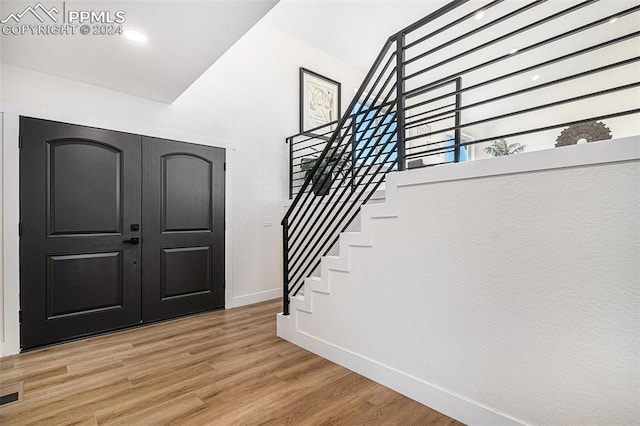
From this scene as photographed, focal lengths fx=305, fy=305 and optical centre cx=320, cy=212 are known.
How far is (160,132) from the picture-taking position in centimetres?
348

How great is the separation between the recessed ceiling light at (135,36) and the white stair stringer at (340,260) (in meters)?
2.10

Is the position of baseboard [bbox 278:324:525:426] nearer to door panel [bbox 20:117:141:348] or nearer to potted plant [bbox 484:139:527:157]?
door panel [bbox 20:117:141:348]

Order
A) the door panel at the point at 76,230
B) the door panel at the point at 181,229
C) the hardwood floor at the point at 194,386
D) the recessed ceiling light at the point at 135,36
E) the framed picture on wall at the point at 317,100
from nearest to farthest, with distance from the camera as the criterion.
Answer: the hardwood floor at the point at 194,386
the recessed ceiling light at the point at 135,36
the door panel at the point at 76,230
the door panel at the point at 181,229
the framed picture on wall at the point at 317,100

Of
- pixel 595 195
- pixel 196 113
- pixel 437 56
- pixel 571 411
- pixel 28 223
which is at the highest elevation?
pixel 437 56

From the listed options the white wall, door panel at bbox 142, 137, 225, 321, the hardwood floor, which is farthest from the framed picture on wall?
the hardwood floor

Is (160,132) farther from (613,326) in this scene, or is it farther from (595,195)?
(613,326)

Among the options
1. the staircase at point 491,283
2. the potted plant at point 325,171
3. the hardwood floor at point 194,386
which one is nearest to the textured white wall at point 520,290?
the staircase at point 491,283

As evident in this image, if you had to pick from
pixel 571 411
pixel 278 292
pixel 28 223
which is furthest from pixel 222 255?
pixel 571 411

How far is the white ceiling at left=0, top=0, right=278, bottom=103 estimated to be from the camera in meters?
2.03

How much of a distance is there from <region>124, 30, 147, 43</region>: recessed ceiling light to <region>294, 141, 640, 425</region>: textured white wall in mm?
2199

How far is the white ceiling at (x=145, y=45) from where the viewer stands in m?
2.03

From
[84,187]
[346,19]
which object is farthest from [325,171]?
[84,187]

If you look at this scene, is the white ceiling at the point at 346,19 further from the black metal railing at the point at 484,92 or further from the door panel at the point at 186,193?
the door panel at the point at 186,193

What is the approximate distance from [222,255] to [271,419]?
251 centimetres
